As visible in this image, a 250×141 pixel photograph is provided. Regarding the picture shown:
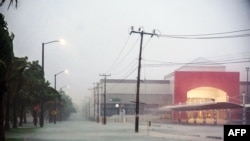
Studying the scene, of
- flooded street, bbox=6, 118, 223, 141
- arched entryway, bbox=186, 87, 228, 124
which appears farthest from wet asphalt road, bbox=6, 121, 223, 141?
arched entryway, bbox=186, 87, 228, 124

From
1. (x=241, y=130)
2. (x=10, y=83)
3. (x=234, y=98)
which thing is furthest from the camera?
(x=234, y=98)

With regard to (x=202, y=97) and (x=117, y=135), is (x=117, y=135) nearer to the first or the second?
(x=117, y=135)

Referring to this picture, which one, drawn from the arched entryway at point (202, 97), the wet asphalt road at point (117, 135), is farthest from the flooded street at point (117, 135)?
the arched entryway at point (202, 97)

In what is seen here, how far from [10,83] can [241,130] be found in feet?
44.5

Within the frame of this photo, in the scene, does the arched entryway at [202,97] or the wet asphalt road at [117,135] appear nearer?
the wet asphalt road at [117,135]

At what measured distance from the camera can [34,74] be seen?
133 feet

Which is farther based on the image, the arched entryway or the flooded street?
the arched entryway

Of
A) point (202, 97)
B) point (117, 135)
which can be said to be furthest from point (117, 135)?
point (202, 97)

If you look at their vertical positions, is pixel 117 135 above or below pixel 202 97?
below

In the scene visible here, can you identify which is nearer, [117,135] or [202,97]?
[117,135]

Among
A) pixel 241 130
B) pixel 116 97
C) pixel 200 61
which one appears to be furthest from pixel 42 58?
pixel 200 61

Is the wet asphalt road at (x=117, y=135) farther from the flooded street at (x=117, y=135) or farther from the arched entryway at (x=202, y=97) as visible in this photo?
the arched entryway at (x=202, y=97)

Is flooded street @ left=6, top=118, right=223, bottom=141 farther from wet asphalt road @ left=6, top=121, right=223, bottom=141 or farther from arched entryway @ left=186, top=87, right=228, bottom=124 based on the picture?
arched entryway @ left=186, top=87, right=228, bottom=124

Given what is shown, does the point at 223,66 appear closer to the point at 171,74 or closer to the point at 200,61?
the point at 200,61
